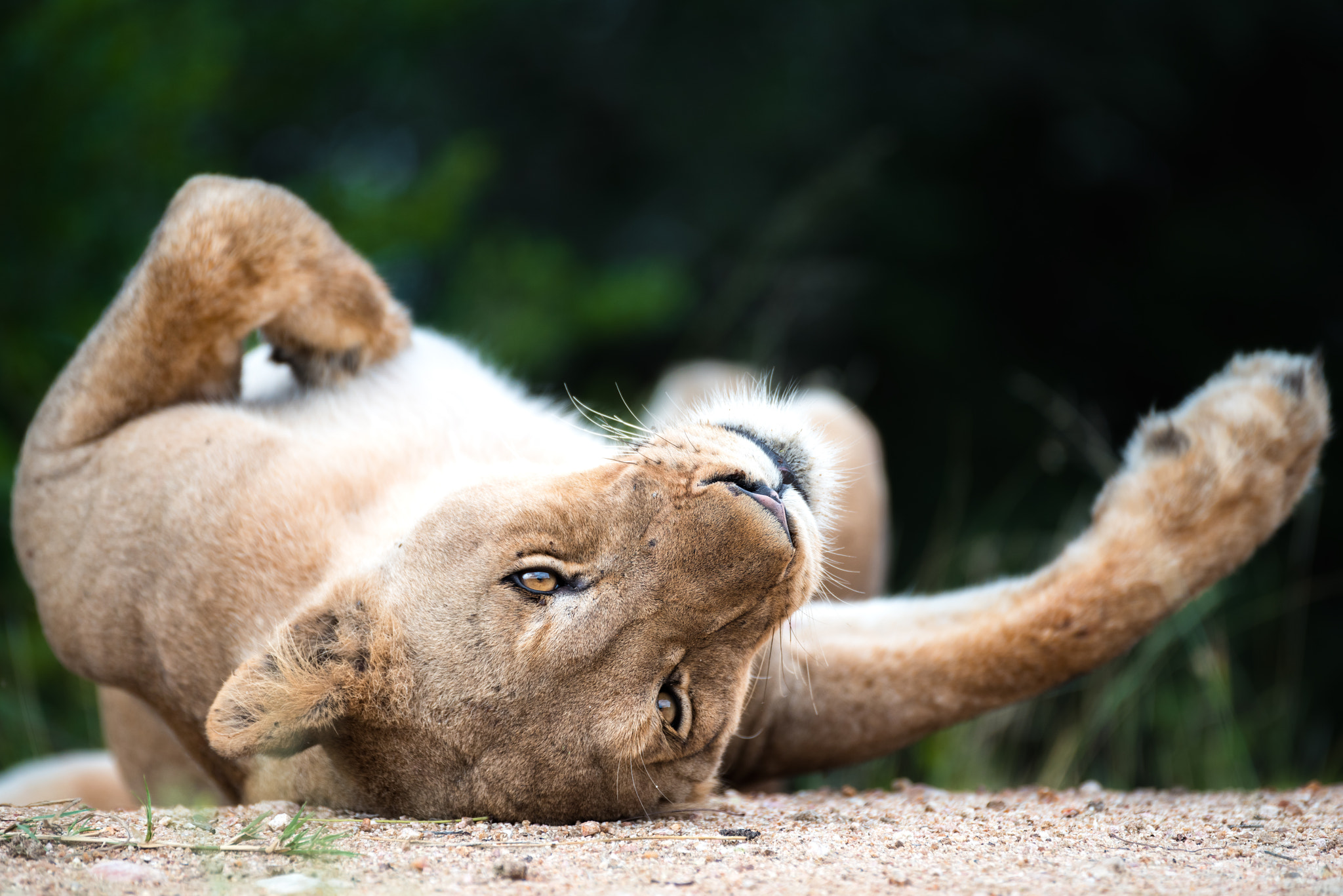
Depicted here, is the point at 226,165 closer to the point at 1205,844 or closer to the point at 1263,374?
the point at 1263,374

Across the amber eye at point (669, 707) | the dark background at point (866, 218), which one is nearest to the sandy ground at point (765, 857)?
the amber eye at point (669, 707)

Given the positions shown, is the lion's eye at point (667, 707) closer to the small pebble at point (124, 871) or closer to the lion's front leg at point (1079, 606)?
the lion's front leg at point (1079, 606)

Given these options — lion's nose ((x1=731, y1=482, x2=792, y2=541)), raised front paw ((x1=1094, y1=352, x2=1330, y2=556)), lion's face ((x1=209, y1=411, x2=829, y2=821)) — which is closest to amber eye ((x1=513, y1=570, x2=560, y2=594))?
lion's face ((x1=209, y1=411, x2=829, y2=821))

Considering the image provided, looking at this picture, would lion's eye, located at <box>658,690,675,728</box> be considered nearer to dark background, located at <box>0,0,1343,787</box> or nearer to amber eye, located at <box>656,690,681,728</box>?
amber eye, located at <box>656,690,681,728</box>

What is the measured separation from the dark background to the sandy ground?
209 centimetres

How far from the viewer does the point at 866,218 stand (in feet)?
30.6

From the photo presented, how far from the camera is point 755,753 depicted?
11.9 feet

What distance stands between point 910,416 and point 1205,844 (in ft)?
22.3

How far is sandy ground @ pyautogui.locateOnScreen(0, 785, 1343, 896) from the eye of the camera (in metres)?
2.10

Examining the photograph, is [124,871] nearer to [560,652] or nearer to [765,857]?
[560,652]

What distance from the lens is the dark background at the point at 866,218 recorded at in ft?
18.1

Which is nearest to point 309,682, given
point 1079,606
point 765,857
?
point 765,857

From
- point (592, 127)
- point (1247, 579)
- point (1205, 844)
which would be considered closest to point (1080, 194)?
point (1247, 579)

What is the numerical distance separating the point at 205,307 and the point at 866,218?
658cm
